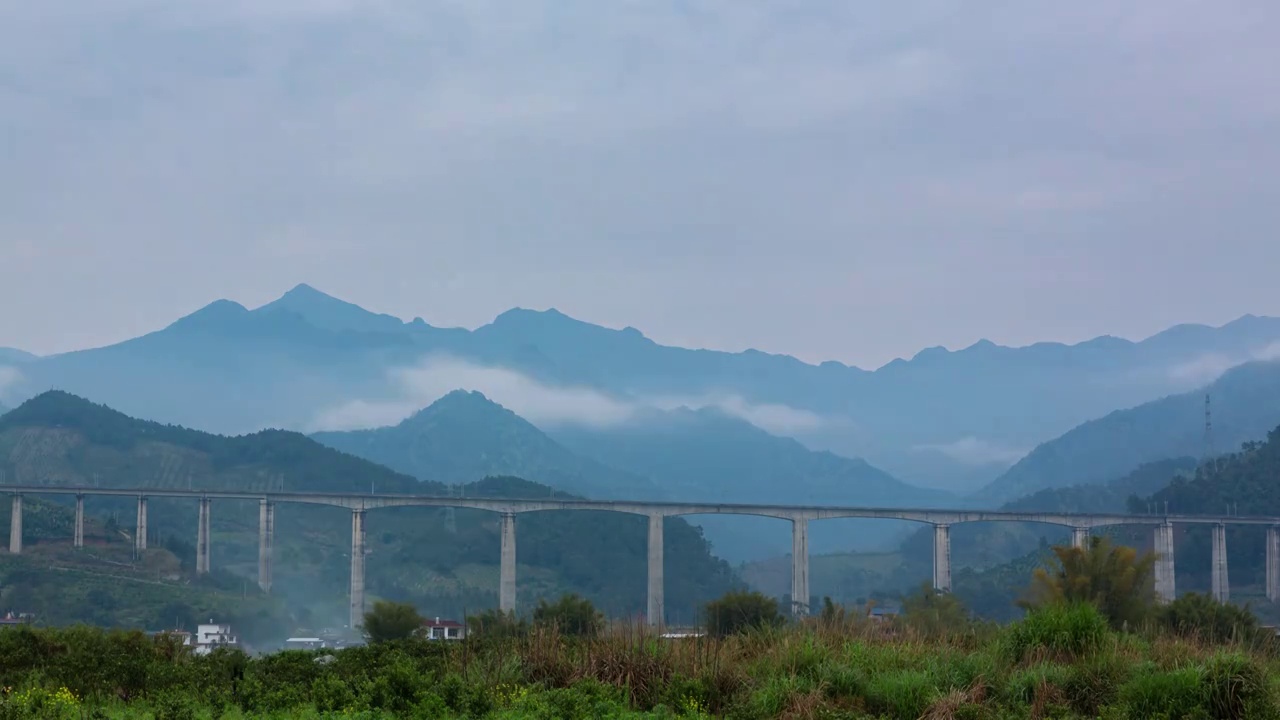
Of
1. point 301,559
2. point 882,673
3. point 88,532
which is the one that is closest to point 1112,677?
point 882,673

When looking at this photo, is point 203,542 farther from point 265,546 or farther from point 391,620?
point 391,620

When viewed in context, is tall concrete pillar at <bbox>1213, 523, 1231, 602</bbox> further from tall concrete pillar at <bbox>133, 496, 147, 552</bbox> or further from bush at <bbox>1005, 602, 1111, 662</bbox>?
bush at <bbox>1005, 602, 1111, 662</bbox>

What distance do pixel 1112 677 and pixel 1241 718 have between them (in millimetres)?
1730

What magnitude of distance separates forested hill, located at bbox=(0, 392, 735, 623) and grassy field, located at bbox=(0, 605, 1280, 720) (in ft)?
402

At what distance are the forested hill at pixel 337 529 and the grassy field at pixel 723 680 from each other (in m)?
123

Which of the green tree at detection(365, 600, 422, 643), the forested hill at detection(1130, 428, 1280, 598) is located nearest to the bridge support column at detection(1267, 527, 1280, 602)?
the forested hill at detection(1130, 428, 1280, 598)

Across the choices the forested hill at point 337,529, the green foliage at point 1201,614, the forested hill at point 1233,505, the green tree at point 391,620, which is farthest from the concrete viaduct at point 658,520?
the green foliage at point 1201,614

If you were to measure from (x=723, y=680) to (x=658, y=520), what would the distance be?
109865 mm

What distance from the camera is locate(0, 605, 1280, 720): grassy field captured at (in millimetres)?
14695

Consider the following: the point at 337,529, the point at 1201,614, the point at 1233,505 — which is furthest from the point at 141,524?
the point at 1233,505

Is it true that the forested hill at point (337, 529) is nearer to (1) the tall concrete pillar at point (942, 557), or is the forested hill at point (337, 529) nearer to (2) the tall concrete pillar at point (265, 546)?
(2) the tall concrete pillar at point (265, 546)

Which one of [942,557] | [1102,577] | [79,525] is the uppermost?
[1102,577]

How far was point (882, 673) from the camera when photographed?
52.5ft

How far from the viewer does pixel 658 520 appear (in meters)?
125
